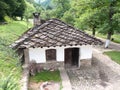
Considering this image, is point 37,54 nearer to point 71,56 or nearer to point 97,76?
point 71,56

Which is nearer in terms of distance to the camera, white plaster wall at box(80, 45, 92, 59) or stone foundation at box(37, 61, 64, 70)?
stone foundation at box(37, 61, 64, 70)

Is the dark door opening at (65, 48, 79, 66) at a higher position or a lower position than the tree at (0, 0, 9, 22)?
lower

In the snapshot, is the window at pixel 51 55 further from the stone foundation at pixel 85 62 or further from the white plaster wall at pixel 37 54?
the stone foundation at pixel 85 62

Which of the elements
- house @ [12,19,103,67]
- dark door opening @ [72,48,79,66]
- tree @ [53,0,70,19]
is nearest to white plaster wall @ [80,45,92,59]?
house @ [12,19,103,67]

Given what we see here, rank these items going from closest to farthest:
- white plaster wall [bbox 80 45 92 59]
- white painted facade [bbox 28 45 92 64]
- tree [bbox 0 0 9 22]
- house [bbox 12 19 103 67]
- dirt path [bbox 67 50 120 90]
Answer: dirt path [bbox 67 50 120 90]
house [bbox 12 19 103 67]
white painted facade [bbox 28 45 92 64]
white plaster wall [bbox 80 45 92 59]
tree [bbox 0 0 9 22]

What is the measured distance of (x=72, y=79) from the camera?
41.3 feet

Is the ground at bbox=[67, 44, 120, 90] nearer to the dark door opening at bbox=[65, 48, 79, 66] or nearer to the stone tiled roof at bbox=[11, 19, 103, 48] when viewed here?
the dark door opening at bbox=[65, 48, 79, 66]

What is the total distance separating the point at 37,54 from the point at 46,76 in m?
1.80

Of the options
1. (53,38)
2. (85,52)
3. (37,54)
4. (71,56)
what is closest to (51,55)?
(37,54)

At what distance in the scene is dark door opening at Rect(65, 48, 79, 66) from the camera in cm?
1488

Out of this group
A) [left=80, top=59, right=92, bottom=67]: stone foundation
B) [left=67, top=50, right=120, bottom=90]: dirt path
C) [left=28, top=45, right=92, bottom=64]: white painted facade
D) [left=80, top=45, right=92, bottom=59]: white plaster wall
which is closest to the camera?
[left=67, top=50, right=120, bottom=90]: dirt path

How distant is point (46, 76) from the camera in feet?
42.0

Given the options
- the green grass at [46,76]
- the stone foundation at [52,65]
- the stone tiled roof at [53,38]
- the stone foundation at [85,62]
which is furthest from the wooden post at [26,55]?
the stone foundation at [85,62]

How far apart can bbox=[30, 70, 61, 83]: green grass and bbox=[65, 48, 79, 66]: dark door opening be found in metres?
1.86
